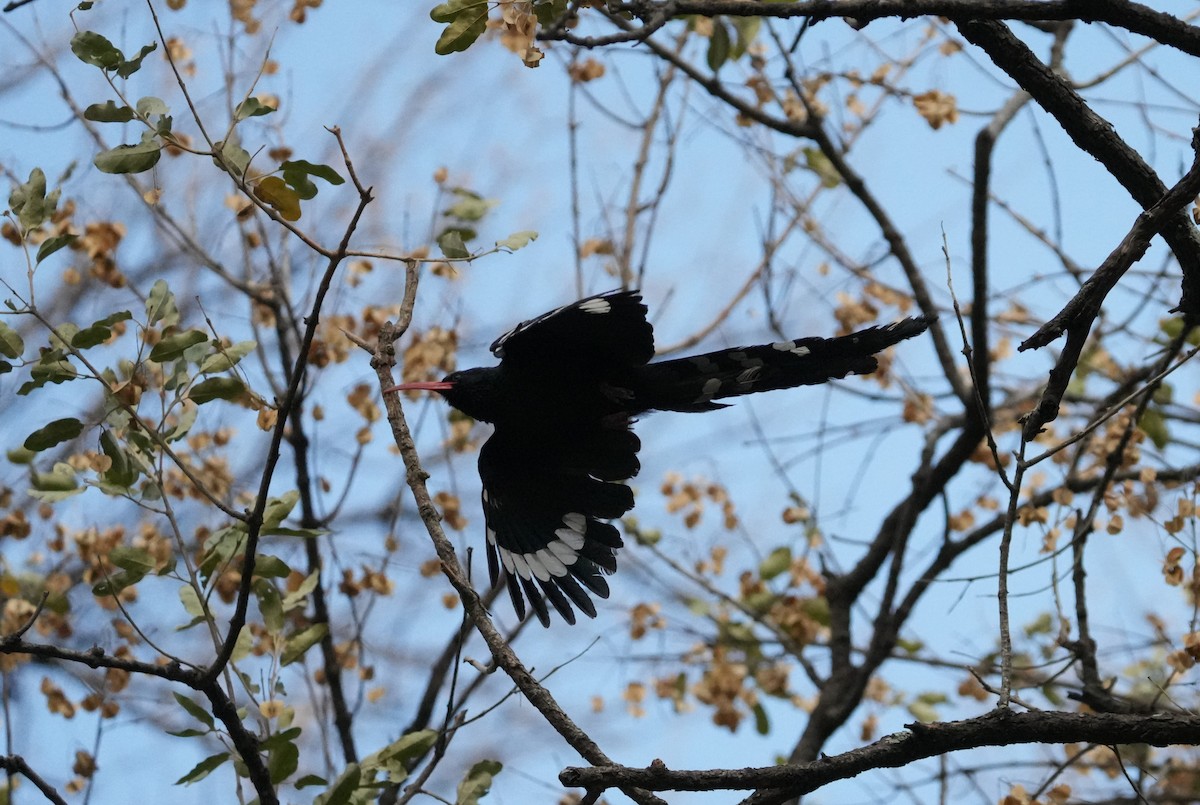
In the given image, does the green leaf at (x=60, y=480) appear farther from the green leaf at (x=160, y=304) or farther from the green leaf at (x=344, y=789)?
the green leaf at (x=344, y=789)

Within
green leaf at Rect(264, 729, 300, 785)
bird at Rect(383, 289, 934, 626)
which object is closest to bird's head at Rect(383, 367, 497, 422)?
bird at Rect(383, 289, 934, 626)

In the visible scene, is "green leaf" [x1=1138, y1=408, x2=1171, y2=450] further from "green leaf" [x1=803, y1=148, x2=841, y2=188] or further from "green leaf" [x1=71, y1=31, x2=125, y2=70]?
"green leaf" [x1=71, y1=31, x2=125, y2=70]

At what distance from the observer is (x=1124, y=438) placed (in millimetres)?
3242

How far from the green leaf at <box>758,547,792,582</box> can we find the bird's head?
61.2 inches

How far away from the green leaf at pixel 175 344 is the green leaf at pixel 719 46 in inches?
83.3

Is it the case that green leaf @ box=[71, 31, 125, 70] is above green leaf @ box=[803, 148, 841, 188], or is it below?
below

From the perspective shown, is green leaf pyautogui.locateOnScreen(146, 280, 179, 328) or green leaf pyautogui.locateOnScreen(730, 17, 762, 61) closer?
green leaf pyautogui.locateOnScreen(146, 280, 179, 328)

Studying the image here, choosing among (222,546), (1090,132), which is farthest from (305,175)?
(1090,132)

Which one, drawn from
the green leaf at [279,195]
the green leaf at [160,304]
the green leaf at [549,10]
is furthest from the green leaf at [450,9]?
the green leaf at [160,304]

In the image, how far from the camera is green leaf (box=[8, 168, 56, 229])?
237cm

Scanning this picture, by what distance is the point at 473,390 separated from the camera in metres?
3.18

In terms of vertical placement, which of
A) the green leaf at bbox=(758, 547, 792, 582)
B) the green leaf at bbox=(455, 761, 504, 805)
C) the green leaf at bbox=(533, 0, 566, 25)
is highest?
the green leaf at bbox=(758, 547, 792, 582)

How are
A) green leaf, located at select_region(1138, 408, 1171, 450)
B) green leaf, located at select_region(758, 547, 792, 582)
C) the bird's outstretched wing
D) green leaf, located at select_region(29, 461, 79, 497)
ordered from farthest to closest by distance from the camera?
green leaf, located at select_region(758, 547, 792, 582)
green leaf, located at select_region(1138, 408, 1171, 450)
the bird's outstretched wing
green leaf, located at select_region(29, 461, 79, 497)

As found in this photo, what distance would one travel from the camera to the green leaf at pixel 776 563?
4.37 meters
